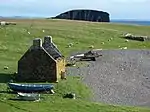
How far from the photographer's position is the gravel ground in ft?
122

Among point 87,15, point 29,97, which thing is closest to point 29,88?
point 29,97

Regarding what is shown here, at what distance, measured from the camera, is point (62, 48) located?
205 ft

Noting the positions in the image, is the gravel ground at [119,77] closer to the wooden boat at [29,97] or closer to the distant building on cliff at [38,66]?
the distant building on cliff at [38,66]

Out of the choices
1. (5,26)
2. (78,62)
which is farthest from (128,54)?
(5,26)

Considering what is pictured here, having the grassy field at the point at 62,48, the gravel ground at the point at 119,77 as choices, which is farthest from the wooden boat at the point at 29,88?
the gravel ground at the point at 119,77

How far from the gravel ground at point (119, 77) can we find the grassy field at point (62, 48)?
1.44 metres

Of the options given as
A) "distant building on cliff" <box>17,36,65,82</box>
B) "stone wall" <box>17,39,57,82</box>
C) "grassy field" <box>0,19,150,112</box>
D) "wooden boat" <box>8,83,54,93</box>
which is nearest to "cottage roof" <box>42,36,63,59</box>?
"distant building on cliff" <box>17,36,65,82</box>

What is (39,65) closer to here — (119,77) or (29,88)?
(29,88)

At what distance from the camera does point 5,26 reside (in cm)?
7400

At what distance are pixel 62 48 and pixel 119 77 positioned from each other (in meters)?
18.8

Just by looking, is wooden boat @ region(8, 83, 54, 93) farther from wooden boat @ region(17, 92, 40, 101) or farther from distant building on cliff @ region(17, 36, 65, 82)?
distant building on cliff @ region(17, 36, 65, 82)

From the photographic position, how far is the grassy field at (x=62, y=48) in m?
31.9

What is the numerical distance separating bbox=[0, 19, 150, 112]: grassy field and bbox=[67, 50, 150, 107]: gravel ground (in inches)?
56.6

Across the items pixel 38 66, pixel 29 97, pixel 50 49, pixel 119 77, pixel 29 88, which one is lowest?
pixel 119 77
